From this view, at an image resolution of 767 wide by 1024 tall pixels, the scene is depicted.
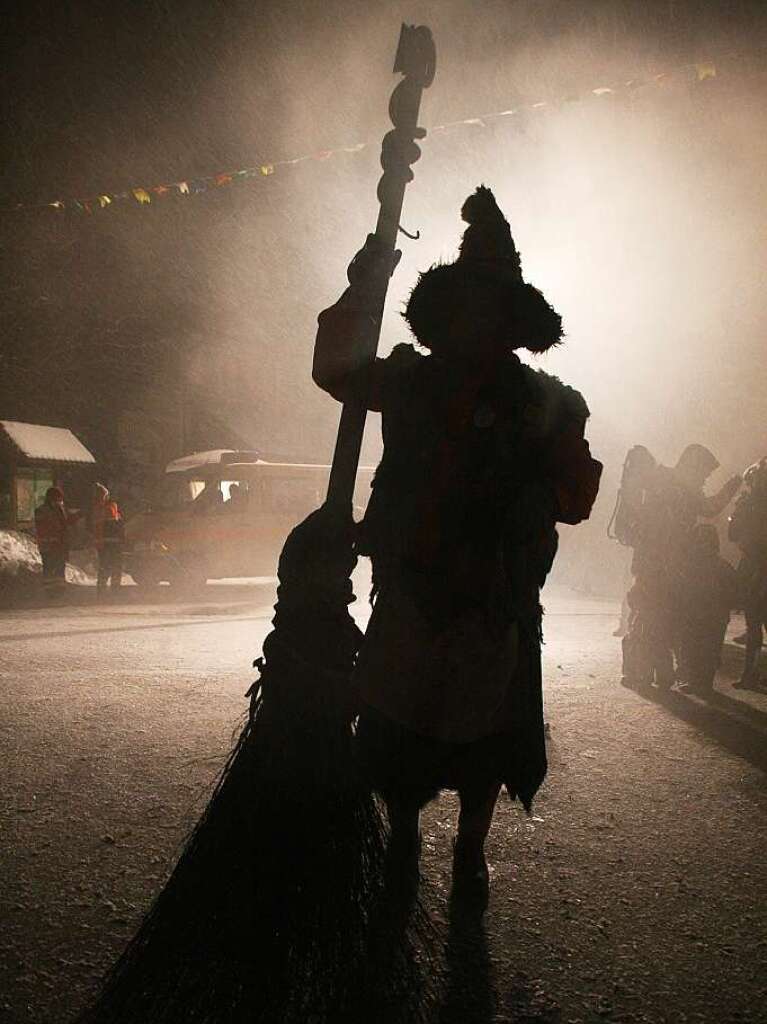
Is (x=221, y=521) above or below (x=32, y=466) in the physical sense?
below

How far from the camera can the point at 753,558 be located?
5.61 m

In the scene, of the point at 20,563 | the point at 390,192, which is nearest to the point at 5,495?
the point at 20,563

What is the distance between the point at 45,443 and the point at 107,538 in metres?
7.79

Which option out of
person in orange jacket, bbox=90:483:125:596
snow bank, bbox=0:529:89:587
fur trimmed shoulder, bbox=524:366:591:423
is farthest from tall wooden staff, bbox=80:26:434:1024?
snow bank, bbox=0:529:89:587

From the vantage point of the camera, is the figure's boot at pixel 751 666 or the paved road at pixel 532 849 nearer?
the paved road at pixel 532 849

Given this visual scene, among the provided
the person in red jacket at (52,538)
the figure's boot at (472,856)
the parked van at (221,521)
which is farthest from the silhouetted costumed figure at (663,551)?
the person in red jacket at (52,538)

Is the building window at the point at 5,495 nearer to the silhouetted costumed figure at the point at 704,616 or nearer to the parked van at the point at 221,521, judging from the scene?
the parked van at the point at 221,521

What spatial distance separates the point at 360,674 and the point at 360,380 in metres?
0.82

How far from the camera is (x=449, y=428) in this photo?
1.75m

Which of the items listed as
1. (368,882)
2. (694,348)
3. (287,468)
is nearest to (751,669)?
(368,882)

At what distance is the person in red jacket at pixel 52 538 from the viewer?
10117 millimetres

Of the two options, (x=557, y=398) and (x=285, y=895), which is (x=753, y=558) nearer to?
(x=557, y=398)

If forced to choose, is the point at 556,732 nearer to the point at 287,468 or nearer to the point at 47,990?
the point at 47,990

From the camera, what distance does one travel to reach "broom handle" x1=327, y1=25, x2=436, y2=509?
2.01 meters
